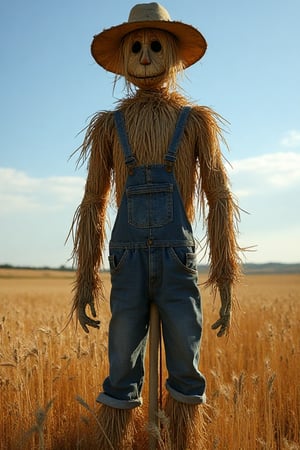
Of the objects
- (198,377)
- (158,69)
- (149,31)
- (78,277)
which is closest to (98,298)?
(78,277)

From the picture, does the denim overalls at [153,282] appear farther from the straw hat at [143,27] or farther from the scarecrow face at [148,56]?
the straw hat at [143,27]

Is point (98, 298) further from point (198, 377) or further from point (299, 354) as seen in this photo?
point (299, 354)

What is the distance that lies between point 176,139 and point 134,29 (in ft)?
2.17

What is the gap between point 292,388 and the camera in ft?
11.2

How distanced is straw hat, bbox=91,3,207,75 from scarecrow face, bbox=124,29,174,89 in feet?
0.14

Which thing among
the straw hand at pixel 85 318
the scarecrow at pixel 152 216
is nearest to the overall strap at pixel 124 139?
the scarecrow at pixel 152 216

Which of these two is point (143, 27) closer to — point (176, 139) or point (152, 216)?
point (176, 139)

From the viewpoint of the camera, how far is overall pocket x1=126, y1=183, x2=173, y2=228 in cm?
249

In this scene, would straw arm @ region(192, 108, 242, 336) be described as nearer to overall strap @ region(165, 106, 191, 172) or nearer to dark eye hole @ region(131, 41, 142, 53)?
overall strap @ region(165, 106, 191, 172)

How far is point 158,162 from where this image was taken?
2.60m

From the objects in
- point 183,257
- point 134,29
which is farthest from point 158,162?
point 134,29

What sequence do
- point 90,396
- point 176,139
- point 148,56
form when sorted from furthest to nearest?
point 90,396 → point 148,56 → point 176,139

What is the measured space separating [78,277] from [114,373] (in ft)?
1.86

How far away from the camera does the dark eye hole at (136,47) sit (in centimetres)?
278
